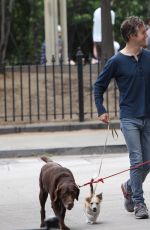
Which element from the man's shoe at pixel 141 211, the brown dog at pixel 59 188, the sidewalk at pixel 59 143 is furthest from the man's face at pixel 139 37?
the sidewalk at pixel 59 143

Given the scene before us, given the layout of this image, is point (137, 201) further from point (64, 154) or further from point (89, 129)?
point (89, 129)

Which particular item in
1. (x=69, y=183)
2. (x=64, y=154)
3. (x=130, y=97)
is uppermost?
(x=130, y=97)

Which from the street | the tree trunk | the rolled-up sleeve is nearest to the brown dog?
the street

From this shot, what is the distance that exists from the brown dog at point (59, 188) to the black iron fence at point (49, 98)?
8012 millimetres

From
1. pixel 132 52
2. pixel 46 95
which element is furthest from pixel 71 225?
pixel 46 95

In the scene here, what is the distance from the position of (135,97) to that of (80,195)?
7.19ft

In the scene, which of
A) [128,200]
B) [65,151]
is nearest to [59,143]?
[65,151]

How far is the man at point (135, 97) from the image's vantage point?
7.84 meters

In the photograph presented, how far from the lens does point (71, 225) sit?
784 centimetres

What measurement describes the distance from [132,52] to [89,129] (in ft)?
24.5

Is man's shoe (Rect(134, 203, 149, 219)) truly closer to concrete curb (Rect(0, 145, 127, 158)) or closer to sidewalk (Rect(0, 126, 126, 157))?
sidewalk (Rect(0, 126, 126, 157))

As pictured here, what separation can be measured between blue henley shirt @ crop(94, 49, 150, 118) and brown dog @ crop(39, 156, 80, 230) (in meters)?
0.85

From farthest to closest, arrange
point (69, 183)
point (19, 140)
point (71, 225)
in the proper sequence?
point (19, 140) → point (71, 225) → point (69, 183)

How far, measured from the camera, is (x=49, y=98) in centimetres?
1673
